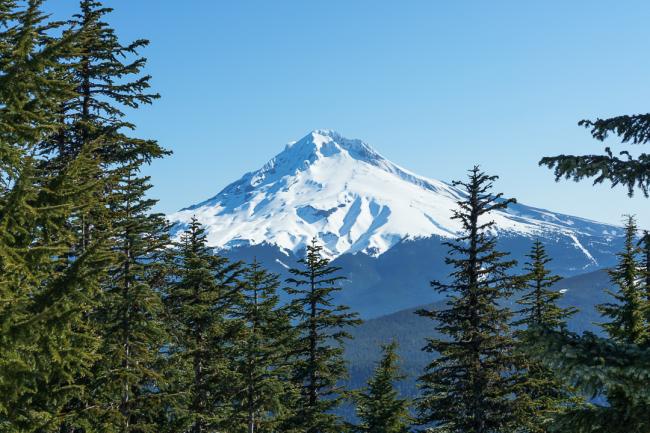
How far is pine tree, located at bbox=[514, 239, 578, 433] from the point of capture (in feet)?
62.1

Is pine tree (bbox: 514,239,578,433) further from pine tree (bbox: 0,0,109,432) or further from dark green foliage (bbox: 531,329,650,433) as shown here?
pine tree (bbox: 0,0,109,432)

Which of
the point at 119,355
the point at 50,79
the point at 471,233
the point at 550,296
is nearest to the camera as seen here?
the point at 50,79

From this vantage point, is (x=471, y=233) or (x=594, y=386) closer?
(x=594, y=386)

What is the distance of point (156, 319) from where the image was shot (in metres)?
18.1

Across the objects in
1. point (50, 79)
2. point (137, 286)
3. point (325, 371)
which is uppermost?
point (50, 79)

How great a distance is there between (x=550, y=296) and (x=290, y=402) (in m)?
12.7

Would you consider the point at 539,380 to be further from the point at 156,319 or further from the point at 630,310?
the point at 156,319

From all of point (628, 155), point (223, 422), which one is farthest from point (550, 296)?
point (628, 155)

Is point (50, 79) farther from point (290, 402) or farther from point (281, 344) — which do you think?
point (290, 402)

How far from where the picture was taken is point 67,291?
8258 millimetres

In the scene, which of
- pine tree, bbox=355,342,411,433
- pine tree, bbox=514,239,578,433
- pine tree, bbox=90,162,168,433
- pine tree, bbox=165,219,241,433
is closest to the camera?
pine tree, bbox=90,162,168,433

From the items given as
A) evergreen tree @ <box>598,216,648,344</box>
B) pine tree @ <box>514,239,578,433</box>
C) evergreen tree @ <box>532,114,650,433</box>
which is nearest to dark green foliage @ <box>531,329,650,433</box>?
evergreen tree @ <box>532,114,650,433</box>

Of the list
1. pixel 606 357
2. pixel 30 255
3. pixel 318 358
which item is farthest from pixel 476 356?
pixel 30 255

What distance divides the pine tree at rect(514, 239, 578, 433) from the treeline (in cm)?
13
